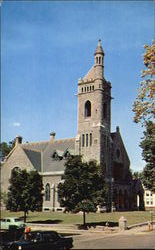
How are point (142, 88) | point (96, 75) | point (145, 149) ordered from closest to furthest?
point (142, 88), point (145, 149), point (96, 75)

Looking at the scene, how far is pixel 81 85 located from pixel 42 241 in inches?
1348

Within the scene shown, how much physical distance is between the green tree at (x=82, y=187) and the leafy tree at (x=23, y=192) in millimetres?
1965

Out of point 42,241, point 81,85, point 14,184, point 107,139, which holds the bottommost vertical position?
point 42,241

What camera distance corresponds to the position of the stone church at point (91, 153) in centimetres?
4644

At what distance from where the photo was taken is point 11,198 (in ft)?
84.0

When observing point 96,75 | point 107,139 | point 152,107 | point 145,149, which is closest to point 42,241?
point 152,107

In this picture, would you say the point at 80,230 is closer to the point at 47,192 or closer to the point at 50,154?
the point at 47,192

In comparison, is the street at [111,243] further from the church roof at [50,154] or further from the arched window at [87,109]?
the arched window at [87,109]

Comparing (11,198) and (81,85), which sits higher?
(81,85)

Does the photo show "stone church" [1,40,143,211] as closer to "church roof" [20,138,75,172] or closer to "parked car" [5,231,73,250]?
"church roof" [20,138,75,172]

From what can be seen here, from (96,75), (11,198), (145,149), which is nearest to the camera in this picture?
(11,198)

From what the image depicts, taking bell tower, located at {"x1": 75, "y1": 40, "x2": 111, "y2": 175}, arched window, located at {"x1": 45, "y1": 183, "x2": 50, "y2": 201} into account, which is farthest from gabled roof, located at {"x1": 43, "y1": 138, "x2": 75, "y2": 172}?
arched window, located at {"x1": 45, "y1": 183, "x2": 50, "y2": 201}

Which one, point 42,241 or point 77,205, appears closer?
point 42,241

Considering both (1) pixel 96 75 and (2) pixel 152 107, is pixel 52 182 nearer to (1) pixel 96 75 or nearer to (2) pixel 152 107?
(1) pixel 96 75
